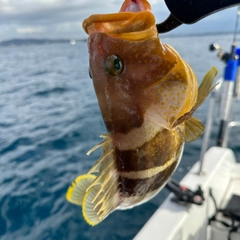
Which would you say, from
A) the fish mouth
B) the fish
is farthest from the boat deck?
the fish mouth

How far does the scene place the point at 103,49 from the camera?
991mm

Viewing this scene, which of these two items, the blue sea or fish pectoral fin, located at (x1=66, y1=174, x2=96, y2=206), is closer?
fish pectoral fin, located at (x1=66, y1=174, x2=96, y2=206)

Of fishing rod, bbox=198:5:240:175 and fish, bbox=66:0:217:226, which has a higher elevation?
fish, bbox=66:0:217:226

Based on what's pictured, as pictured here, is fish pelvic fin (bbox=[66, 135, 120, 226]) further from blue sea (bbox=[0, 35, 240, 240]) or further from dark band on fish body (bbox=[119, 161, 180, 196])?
blue sea (bbox=[0, 35, 240, 240])

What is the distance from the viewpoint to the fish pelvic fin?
3.44 ft

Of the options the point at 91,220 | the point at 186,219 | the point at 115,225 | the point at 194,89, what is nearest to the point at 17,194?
the point at 115,225

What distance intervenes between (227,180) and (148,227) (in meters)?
1.90

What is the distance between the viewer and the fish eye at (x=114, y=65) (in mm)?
999

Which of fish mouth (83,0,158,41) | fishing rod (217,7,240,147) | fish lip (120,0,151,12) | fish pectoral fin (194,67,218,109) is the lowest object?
fishing rod (217,7,240,147)

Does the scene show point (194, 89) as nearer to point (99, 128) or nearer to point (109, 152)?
point (109, 152)

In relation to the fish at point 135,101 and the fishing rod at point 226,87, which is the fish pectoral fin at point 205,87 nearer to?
the fish at point 135,101

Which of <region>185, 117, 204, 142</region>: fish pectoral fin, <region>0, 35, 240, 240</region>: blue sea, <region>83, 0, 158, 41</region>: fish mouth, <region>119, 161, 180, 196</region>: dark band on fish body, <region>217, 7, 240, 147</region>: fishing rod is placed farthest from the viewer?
<region>0, 35, 240, 240</region>: blue sea

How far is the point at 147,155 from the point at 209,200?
3.00 meters

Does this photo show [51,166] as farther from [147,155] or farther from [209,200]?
[147,155]
